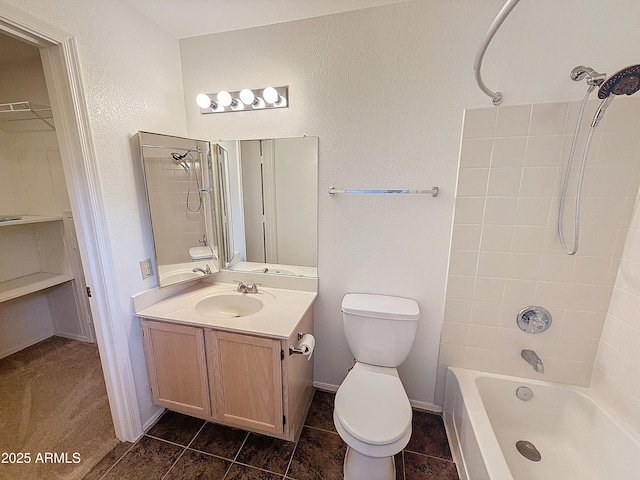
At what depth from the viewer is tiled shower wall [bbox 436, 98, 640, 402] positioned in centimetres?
127

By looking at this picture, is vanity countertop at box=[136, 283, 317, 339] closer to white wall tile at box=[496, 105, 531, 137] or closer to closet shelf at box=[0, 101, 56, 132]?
white wall tile at box=[496, 105, 531, 137]

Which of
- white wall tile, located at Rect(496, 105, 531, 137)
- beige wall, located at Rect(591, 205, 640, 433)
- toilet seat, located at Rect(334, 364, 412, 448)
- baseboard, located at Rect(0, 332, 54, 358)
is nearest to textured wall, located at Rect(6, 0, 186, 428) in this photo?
toilet seat, located at Rect(334, 364, 412, 448)

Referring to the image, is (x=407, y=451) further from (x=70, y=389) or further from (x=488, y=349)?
(x=70, y=389)

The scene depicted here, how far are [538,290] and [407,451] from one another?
1.18m

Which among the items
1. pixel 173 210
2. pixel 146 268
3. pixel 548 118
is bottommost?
pixel 146 268

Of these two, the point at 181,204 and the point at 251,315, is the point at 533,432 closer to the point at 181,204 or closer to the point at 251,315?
the point at 251,315

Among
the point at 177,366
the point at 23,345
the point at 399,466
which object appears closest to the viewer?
the point at 399,466

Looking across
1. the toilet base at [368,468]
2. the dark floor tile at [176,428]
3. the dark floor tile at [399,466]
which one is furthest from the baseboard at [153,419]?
the dark floor tile at [399,466]

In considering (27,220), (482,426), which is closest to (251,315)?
(482,426)

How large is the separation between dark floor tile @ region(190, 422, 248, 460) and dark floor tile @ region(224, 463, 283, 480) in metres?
0.08

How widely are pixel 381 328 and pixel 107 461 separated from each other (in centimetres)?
168

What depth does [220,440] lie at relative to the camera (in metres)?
1.57

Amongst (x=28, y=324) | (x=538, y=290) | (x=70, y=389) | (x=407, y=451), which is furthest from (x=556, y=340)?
Answer: (x=28, y=324)

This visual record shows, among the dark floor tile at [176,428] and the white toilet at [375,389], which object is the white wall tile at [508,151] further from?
the dark floor tile at [176,428]
